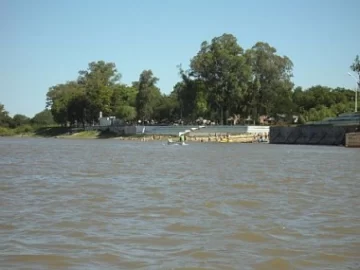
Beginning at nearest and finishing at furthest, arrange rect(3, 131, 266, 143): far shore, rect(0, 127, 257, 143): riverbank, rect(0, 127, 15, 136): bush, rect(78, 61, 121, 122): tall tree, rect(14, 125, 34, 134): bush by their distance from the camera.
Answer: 1. rect(3, 131, 266, 143): far shore
2. rect(0, 127, 257, 143): riverbank
3. rect(78, 61, 121, 122): tall tree
4. rect(14, 125, 34, 134): bush
5. rect(0, 127, 15, 136): bush

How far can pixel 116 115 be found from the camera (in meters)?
140

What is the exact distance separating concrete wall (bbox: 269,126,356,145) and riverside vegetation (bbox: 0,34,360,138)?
13.6m

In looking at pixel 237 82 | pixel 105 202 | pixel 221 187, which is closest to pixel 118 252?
pixel 105 202

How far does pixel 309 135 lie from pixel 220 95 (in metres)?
25.7

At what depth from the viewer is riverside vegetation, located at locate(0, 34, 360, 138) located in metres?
108

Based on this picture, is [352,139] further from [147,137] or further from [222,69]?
[147,137]

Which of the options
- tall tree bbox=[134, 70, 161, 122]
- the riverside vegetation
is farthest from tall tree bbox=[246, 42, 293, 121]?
tall tree bbox=[134, 70, 161, 122]

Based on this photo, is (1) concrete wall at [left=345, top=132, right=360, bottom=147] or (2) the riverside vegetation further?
(2) the riverside vegetation

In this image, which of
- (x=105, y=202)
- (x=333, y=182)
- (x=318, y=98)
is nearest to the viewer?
(x=105, y=202)

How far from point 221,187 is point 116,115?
122m

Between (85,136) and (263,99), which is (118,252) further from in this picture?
(85,136)

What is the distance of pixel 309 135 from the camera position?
8862cm

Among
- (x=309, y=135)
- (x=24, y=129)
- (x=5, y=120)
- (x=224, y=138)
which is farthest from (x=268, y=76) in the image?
(x=5, y=120)

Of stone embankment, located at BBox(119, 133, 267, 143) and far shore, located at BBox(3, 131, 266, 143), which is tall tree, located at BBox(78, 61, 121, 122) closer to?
far shore, located at BBox(3, 131, 266, 143)
